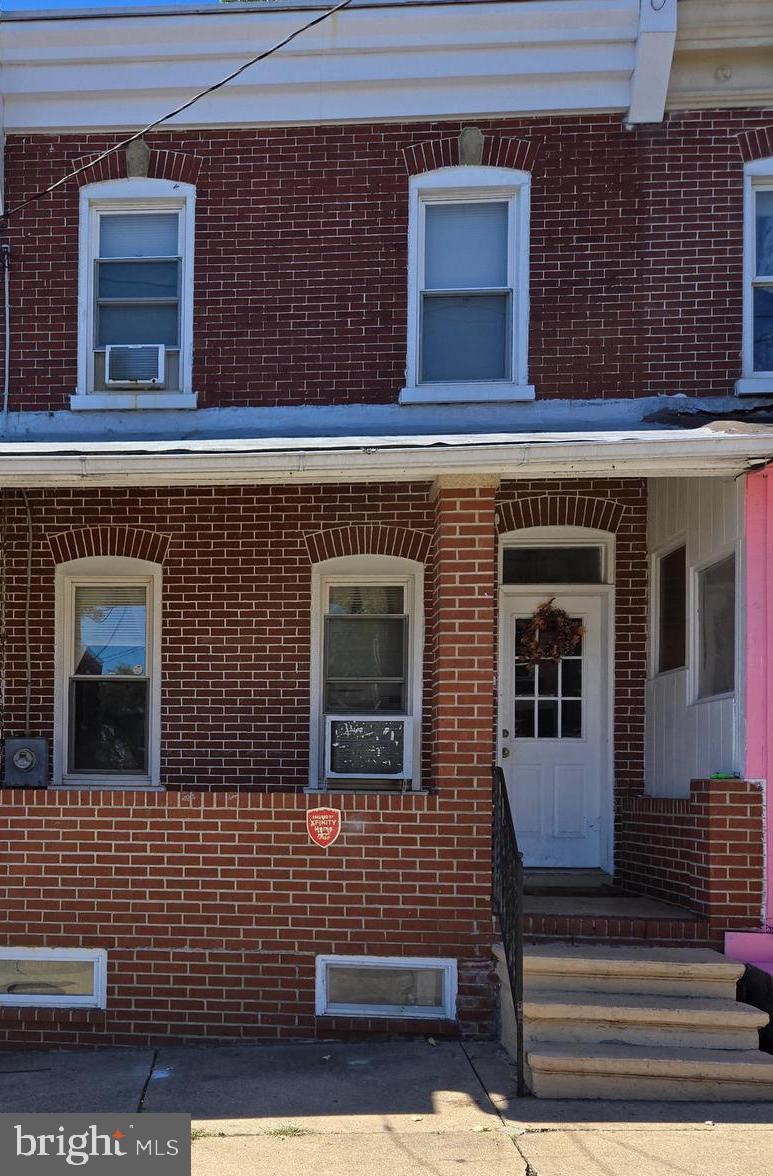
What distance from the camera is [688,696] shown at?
9.05 metres

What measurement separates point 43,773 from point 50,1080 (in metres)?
2.61

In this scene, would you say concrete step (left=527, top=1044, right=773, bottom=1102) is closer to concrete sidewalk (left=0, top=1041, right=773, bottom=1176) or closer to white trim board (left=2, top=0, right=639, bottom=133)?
concrete sidewalk (left=0, top=1041, right=773, bottom=1176)

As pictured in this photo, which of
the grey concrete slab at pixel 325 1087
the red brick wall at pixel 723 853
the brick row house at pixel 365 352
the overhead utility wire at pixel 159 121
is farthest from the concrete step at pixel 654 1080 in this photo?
the overhead utility wire at pixel 159 121

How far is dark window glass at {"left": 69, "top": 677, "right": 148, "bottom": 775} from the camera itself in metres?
10.3

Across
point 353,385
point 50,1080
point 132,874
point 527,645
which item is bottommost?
point 50,1080

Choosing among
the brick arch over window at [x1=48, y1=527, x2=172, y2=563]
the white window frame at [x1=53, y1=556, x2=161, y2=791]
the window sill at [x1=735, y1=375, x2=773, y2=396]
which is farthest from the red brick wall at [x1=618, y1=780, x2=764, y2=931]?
the brick arch over window at [x1=48, y1=527, x2=172, y2=563]

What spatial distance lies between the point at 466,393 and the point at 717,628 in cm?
260

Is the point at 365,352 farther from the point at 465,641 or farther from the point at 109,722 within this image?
the point at 109,722

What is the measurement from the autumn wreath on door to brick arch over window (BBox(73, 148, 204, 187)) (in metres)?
4.23

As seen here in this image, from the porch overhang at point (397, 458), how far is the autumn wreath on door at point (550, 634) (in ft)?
7.03

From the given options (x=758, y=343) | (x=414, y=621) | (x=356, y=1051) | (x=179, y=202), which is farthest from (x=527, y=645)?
(x=179, y=202)

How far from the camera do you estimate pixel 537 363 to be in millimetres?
10008

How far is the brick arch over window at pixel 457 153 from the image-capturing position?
10.1 meters

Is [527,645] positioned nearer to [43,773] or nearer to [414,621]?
[414,621]
